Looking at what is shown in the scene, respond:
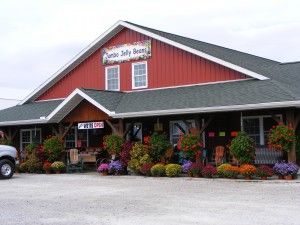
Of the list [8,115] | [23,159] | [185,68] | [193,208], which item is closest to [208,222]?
[193,208]

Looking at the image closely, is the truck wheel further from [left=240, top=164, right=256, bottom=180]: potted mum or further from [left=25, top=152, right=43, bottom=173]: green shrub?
[left=240, top=164, right=256, bottom=180]: potted mum

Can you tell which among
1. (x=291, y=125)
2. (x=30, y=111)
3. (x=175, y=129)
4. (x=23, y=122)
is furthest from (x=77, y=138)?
(x=291, y=125)

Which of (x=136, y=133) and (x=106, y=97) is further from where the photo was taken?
(x=136, y=133)

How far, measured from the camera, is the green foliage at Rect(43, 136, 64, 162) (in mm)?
22922

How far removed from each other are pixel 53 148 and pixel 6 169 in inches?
111

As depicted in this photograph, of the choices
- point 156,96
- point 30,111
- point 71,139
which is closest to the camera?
point 156,96

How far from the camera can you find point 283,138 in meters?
17.2

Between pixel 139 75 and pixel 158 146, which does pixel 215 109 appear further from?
pixel 139 75

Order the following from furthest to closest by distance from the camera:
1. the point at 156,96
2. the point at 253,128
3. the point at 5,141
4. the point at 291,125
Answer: the point at 5,141, the point at 156,96, the point at 253,128, the point at 291,125

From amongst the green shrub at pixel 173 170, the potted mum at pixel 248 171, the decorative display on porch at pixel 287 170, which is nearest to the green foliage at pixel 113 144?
the green shrub at pixel 173 170

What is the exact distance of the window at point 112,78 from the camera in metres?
25.4

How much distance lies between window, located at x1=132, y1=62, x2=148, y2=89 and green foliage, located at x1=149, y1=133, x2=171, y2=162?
4.64m

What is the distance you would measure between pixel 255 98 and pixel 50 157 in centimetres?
969

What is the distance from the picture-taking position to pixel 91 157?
75.6 ft
